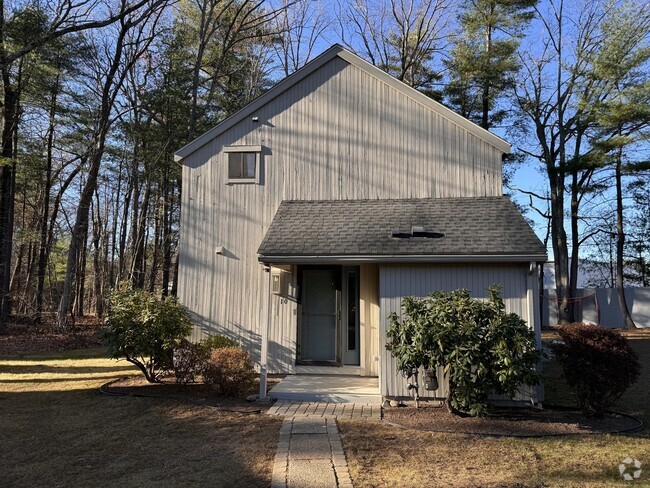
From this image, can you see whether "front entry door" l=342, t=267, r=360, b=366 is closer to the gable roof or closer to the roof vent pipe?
the roof vent pipe

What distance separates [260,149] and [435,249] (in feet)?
15.5

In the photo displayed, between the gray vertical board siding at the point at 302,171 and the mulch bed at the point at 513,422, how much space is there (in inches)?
142

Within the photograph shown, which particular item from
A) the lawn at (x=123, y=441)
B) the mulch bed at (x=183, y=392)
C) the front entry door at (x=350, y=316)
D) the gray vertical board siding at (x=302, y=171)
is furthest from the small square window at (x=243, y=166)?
the lawn at (x=123, y=441)

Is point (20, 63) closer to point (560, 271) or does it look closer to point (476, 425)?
point (476, 425)

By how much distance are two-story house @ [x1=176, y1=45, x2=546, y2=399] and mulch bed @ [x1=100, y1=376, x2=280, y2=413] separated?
1.46 metres

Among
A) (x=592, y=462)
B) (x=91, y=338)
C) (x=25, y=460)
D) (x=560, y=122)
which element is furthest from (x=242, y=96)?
(x=592, y=462)

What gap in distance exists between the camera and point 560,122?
21.5 m

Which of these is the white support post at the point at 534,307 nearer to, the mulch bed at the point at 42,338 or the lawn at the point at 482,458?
the lawn at the point at 482,458

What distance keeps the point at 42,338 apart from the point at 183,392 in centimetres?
1043

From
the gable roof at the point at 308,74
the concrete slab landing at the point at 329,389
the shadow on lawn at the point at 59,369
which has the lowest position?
the shadow on lawn at the point at 59,369

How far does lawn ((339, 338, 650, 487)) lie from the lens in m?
4.09

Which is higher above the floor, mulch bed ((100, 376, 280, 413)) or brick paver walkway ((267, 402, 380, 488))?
brick paver walkway ((267, 402, 380, 488))

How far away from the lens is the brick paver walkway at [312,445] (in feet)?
13.4

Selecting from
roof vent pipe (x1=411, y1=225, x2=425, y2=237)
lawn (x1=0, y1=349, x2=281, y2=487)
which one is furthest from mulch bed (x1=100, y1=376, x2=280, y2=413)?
roof vent pipe (x1=411, y1=225, x2=425, y2=237)
